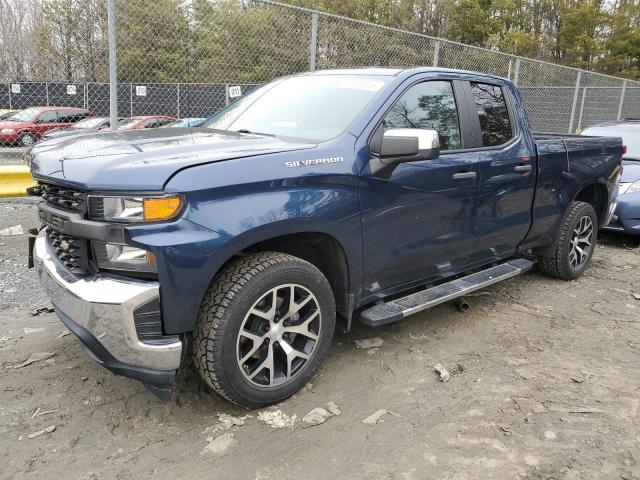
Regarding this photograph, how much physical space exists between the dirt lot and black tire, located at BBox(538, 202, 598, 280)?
103cm

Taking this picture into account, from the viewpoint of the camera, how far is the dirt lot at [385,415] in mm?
2439

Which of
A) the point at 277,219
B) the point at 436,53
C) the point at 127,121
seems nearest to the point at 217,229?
the point at 277,219

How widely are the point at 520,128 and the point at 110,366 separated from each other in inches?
139

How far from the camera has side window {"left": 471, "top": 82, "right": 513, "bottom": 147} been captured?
4.00 metres

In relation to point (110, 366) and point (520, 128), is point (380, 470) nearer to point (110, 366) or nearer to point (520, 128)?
point (110, 366)

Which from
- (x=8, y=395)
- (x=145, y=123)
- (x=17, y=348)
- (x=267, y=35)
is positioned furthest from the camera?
(x=145, y=123)

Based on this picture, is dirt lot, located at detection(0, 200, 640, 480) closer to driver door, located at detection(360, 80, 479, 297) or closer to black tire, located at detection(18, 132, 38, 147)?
driver door, located at detection(360, 80, 479, 297)

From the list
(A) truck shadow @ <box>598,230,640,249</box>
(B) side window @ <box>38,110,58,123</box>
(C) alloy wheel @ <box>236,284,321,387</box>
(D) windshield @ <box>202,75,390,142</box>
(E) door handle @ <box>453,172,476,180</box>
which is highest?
(D) windshield @ <box>202,75,390,142</box>

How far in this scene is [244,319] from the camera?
262 cm

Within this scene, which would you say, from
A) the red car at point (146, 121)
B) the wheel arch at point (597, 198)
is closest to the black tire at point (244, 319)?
the wheel arch at point (597, 198)

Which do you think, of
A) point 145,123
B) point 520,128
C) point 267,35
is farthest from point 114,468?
point 145,123

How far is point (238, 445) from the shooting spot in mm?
2570

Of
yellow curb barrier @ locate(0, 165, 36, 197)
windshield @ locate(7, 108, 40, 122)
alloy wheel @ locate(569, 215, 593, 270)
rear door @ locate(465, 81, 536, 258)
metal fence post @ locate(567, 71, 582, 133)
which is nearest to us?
rear door @ locate(465, 81, 536, 258)

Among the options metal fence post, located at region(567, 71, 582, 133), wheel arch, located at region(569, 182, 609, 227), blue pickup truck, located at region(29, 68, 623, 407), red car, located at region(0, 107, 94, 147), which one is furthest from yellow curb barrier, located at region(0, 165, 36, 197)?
metal fence post, located at region(567, 71, 582, 133)
